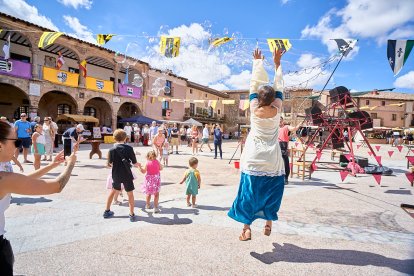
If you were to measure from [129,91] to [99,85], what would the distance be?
3479mm

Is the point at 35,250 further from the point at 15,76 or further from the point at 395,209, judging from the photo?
the point at 15,76

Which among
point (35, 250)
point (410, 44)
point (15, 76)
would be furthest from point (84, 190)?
point (15, 76)

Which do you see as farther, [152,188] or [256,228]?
[152,188]

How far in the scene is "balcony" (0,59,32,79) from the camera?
15.0 metres

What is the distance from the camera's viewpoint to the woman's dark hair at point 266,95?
2.88 meters

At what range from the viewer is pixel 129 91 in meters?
24.6

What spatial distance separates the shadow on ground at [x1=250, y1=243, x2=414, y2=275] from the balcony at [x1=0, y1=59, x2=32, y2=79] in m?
18.3

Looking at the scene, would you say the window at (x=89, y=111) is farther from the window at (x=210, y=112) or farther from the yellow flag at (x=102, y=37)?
the window at (x=210, y=112)

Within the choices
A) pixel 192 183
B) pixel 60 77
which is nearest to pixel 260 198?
pixel 192 183

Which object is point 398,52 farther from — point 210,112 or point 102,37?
point 210,112

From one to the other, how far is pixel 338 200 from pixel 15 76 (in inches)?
732

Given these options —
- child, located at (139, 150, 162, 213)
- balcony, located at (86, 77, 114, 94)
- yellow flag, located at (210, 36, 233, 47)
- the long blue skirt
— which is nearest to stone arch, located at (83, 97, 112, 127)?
balcony, located at (86, 77, 114, 94)

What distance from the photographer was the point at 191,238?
3.18 metres

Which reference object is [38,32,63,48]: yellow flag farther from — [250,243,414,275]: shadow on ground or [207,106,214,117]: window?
[207,106,214,117]: window
